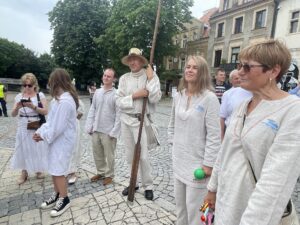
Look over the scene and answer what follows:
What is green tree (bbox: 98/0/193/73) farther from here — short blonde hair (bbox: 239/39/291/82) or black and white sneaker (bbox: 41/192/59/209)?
short blonde hair (bbox: 239/39/291/82)

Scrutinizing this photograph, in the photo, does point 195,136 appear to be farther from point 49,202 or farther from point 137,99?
point 49,202

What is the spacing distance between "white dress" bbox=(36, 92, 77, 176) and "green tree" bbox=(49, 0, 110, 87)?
1232 inches

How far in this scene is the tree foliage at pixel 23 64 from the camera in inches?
1607

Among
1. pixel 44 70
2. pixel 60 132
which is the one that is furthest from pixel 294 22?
pixel 44 70

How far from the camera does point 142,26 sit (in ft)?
84.5

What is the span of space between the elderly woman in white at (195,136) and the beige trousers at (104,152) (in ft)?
6.90

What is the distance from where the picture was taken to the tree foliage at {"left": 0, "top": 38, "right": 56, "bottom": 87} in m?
40.8

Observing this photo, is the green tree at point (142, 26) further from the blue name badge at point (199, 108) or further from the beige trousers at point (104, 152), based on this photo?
the blue name badge at point (199, 108)

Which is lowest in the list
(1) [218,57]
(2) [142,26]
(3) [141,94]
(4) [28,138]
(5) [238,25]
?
(4) [28,138]

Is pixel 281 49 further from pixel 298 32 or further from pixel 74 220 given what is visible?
pixel 298 32

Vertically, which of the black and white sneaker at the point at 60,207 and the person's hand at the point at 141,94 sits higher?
the person's hand at the point at 141,94

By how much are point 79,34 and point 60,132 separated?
32.3m

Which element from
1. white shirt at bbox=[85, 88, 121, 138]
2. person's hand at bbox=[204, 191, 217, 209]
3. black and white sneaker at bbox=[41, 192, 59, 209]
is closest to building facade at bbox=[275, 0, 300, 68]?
white shirt at bbox=[85, 88, 121, 138]

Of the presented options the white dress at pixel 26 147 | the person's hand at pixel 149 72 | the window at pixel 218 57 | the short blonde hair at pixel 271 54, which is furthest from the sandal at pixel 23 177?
the window at pixel 218 57
